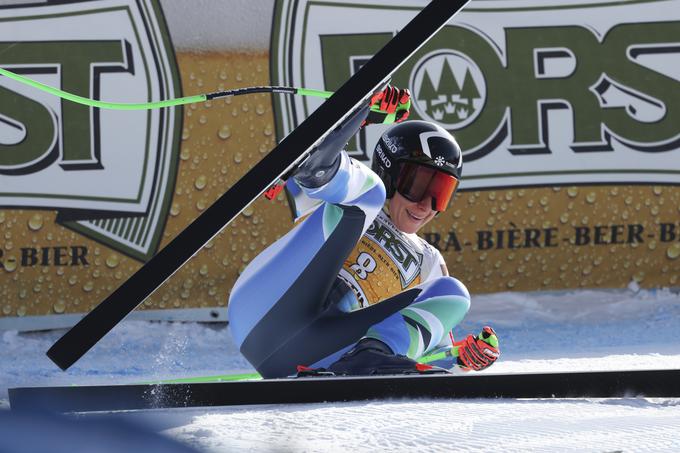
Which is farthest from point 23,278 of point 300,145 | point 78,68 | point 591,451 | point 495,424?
point 591,451

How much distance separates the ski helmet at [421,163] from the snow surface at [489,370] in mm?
612

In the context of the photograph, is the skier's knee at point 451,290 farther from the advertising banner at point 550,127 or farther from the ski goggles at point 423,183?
the advertising banner at point 550,127

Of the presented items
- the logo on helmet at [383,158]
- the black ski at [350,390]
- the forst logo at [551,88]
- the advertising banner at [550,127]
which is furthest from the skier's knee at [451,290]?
the forst logo at [551,88]

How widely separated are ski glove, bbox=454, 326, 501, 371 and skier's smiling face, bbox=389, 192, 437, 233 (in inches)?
15.6

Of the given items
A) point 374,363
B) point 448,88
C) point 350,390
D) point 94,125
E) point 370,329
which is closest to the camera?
point 350,390

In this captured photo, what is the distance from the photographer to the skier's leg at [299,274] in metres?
2.82

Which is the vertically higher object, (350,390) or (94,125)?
(94,125)

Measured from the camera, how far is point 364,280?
3039 millimetres

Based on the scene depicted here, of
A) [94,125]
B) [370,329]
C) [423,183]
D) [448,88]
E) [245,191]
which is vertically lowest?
[370,329]

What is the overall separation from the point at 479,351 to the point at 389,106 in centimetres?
84

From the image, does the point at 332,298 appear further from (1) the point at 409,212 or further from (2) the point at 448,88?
(2) the point at 448,88

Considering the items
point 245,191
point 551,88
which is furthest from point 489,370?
point 551,88

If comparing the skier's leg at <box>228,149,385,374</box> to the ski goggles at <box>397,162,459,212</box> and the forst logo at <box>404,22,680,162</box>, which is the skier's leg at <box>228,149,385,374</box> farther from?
the forst logo at <box>404,22,680,162</box>

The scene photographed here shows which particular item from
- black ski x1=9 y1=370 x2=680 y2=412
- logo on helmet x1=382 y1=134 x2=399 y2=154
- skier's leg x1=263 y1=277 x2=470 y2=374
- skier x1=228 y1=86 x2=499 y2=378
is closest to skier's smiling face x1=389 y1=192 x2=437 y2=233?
skier x1=228 y1=86 x2=499 y2=378
